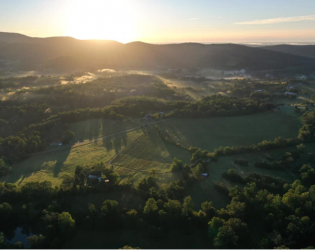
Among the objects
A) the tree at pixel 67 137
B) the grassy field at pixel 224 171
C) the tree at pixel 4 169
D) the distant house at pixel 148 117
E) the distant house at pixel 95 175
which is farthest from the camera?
the distant house at pixel 148 117

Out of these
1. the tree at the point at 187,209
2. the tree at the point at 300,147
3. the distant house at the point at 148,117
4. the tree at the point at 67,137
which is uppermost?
the distant house at the point at 148,117

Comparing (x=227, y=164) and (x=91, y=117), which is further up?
(x=91, y=117)

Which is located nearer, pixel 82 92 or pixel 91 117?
pixel 91 117

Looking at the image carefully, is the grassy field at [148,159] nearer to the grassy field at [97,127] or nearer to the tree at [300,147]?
the grassy field at [97,127]

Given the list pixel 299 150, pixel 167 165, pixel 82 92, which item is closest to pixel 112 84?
pixel 82 92

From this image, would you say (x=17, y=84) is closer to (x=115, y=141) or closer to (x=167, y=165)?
(x=115, y=141)

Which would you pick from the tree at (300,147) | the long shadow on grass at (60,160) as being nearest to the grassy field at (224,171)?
the tree at (300,147)

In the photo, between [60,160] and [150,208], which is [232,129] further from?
[60,160]
